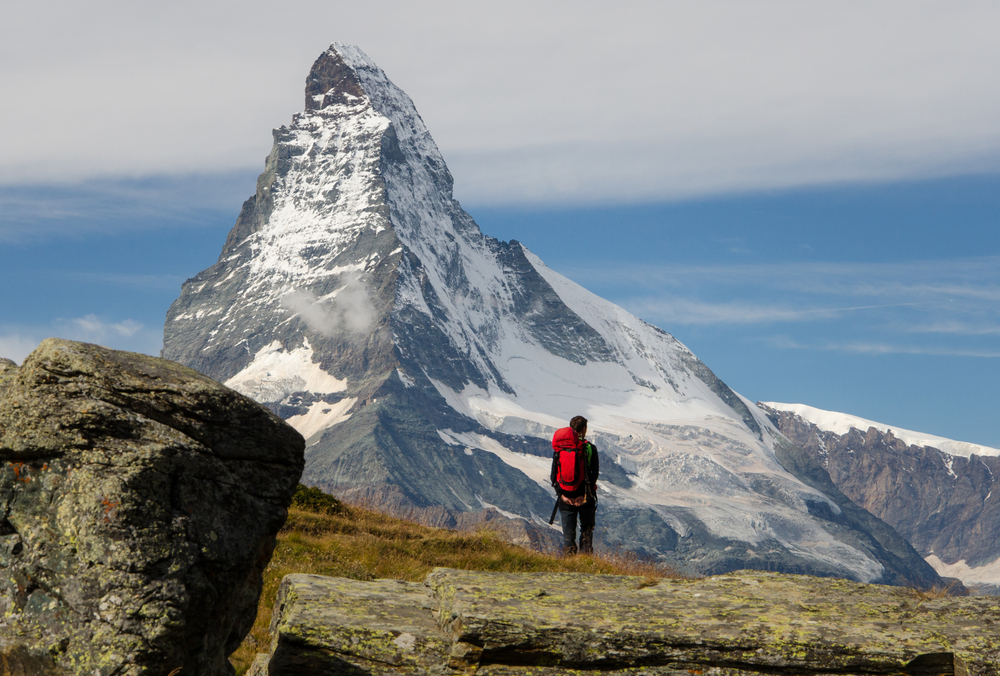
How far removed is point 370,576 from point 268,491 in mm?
7502

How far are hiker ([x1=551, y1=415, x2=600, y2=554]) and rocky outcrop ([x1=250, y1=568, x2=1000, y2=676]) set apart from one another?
676cm

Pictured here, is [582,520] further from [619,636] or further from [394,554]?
[619,636]

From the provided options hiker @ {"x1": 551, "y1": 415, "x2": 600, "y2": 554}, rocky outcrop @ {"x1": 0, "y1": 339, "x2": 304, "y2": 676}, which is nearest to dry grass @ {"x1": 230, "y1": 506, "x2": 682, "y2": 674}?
hiker @ {"x1": 551, "y1": 415, "x2": 600, "y2": 554}

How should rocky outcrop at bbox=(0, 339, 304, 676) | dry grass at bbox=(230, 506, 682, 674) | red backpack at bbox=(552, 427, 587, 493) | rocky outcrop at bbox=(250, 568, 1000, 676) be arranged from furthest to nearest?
red backpack at bbox=(552, 427, 587, 493), dry grass at bbox=(230, 506, 682, 674), rocky outcrop at bbox=(250, 568, 1000, 676), rocky outcrop at bbox=(0, 339, 304, 676)

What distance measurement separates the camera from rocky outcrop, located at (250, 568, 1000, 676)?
29.6 feet

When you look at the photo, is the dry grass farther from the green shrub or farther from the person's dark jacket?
the person's dark jacket

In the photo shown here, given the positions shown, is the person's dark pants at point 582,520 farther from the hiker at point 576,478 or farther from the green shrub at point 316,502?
the green shrub at point 316,502

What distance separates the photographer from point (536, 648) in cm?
907

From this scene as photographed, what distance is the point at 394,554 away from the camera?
17.8 metres

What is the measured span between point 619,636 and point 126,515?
189 inches

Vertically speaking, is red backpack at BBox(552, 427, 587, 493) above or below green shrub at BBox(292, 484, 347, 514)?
above

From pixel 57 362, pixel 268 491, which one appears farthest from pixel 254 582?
pixel 57 362

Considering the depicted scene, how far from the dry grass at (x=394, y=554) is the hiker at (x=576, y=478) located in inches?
24.5

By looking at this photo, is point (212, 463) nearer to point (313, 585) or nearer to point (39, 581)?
point (39, 581)
